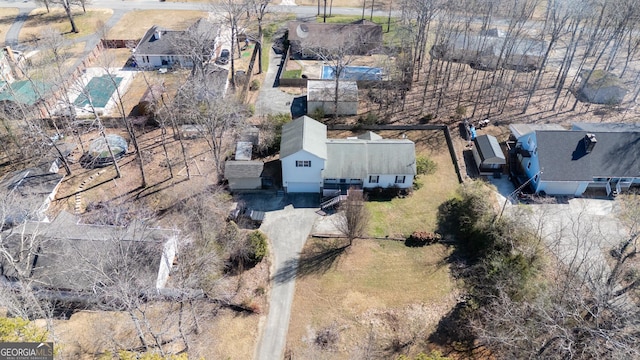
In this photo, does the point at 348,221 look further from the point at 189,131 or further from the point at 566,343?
the point at 189,131

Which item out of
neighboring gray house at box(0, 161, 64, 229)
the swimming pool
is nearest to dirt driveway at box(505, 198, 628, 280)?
the swimming pool

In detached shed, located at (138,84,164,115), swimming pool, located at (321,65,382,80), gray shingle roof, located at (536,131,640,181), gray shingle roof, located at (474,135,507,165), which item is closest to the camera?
gray shingle roof, located at (536,131,640,181)

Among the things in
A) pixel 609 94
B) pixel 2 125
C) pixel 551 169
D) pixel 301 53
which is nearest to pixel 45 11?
pixel 2 125

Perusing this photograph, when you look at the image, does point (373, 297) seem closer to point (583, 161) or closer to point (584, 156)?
point (583, 161)

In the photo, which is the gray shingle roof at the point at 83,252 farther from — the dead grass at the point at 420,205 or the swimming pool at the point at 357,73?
the swimming pool at the point at 357,73

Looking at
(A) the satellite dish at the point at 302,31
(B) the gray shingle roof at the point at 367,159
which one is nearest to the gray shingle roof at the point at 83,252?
(B) the gray shingle roof at the point at 367,159

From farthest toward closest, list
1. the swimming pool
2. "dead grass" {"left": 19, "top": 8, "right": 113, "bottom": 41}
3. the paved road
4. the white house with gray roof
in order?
"dead grass" {"left": 19, "top": 8, "right": 113, "bottom": 41}
the swimming pool
the white house with gray roof
the paved road

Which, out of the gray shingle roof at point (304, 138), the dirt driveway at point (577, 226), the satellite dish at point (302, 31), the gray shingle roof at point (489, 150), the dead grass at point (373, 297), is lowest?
the dead grass at point (373, 297)

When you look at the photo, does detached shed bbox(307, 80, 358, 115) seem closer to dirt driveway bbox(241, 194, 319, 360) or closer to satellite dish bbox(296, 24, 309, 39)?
dirt driveway bbox(241, 194, 319, 360)
